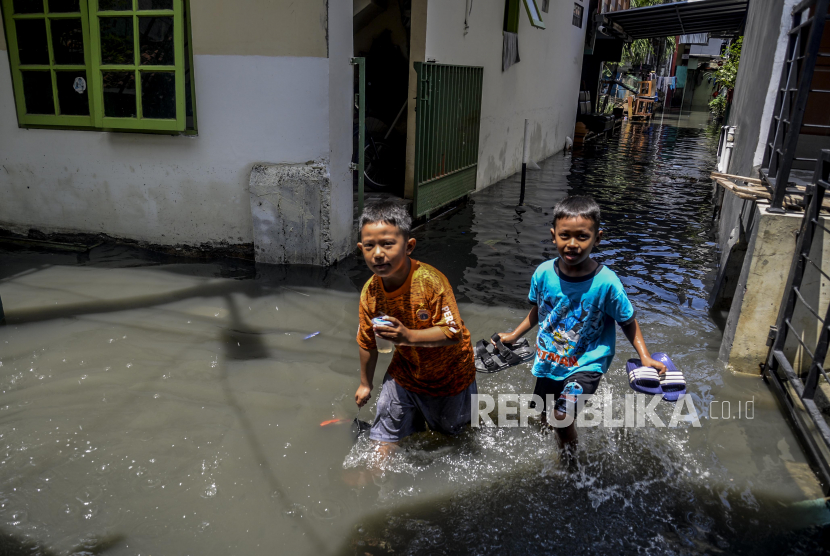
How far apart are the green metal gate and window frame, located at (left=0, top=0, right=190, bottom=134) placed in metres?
2.66

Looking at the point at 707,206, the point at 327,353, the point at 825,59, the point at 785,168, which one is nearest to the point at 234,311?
the point at 327,353

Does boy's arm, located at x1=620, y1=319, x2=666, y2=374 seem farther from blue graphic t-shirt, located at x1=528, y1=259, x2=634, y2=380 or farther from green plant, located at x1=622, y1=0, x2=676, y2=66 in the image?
green plant, located at x1=622, y1=0, x2=676, y2=66

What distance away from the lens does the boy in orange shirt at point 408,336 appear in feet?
8.43

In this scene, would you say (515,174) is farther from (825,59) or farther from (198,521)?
(198,521)

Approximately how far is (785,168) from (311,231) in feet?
13.0

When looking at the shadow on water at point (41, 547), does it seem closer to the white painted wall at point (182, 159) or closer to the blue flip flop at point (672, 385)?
the blue flip flop at point (672, 385)

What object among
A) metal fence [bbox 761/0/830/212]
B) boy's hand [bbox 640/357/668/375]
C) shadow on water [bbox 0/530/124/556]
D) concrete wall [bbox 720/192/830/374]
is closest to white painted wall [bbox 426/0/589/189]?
metal fence [bbox 761/0/830/212]

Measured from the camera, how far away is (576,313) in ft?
9.50

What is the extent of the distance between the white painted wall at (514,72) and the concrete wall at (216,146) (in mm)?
A: 2512

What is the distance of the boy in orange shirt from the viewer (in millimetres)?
2570

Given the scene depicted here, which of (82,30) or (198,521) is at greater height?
(82,30)

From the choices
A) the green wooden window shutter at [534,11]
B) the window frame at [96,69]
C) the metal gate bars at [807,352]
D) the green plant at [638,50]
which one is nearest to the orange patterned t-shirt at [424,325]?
the metal gate bars at [807,352]

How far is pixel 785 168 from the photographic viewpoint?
3.68 metres

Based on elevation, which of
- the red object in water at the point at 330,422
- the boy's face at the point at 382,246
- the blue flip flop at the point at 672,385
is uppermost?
the boy's face at the point at 382,246
